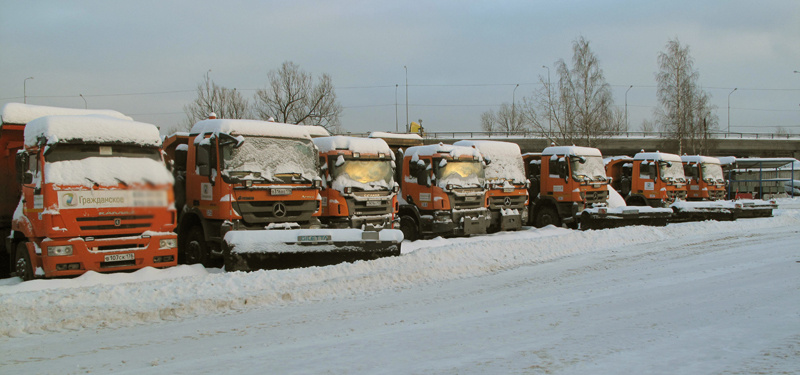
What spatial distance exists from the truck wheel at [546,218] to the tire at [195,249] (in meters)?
12.6

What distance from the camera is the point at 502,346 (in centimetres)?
548

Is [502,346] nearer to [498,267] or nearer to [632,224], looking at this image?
[498,267]

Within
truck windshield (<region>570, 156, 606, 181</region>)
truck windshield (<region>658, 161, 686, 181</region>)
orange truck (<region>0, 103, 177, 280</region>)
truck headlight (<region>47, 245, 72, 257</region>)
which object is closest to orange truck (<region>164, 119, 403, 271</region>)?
orange truck (<region>0, 103, 177, 280</region>)

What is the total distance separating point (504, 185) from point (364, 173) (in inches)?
237

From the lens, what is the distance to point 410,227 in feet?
54.5

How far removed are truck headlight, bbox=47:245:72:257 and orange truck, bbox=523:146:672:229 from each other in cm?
1442

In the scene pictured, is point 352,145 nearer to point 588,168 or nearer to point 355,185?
point 355,185

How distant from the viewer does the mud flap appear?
9.59 m

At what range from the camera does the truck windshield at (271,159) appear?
34.7 ft

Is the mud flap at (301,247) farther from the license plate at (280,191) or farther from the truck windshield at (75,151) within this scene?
the truck windshield at (75,151)

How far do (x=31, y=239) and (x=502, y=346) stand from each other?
755 cm

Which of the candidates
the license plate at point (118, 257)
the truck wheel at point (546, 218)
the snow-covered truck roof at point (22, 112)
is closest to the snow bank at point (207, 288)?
the license plate at point (118, 257)

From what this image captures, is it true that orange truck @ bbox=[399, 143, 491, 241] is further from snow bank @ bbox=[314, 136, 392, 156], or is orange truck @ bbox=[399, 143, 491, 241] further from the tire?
the tire

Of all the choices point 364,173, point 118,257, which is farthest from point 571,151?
point 118,257
